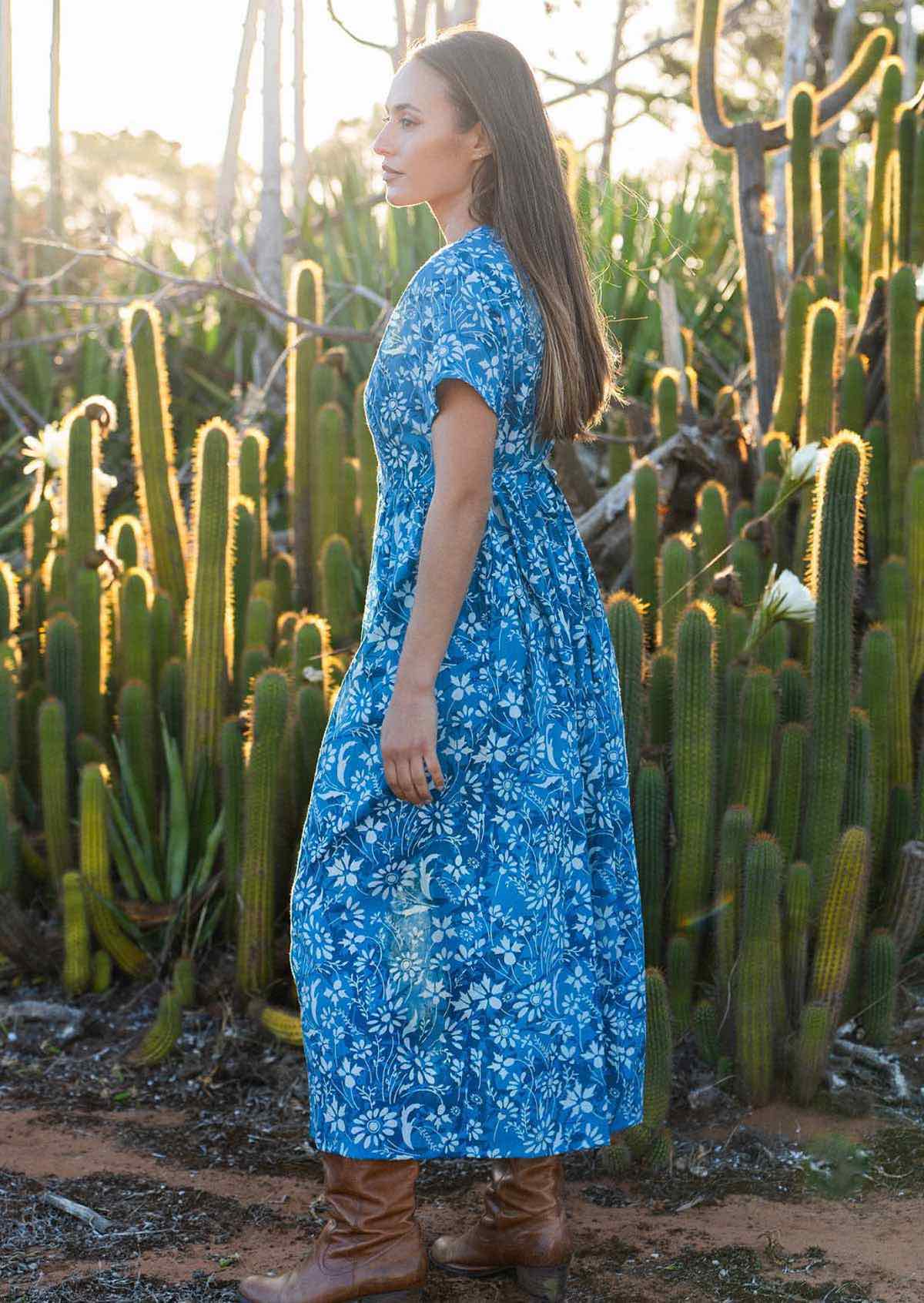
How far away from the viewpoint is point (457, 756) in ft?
7.61

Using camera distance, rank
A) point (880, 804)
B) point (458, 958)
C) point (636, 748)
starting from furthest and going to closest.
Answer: point (880, 804) → point (636, 748) → point (458, 958)

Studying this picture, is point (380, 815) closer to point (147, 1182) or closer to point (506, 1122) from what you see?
point (506, 1122)

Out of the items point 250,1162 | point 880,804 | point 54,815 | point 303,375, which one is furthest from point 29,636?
point 880,804

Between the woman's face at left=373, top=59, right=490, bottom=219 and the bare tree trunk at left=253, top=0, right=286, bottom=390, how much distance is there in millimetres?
4748

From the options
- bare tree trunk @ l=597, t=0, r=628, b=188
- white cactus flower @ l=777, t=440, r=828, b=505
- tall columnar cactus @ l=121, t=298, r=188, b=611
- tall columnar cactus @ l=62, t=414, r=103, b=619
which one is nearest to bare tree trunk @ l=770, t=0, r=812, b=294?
bare tree trunk @ l=597, t=0, r=628, b=188

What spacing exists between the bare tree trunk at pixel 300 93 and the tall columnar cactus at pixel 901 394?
286 inches

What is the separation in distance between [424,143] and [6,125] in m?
8.09

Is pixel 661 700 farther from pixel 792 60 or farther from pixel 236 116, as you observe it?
pixel 236 116

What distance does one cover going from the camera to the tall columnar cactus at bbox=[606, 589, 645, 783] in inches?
133

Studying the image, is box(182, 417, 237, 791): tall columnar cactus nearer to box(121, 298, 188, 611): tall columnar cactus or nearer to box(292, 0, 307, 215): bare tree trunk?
box(121, 298, 188, 611): tall columnar cactus

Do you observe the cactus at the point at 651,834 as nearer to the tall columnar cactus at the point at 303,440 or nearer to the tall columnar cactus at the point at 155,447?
the tall columnar cactus at the point at 303,440

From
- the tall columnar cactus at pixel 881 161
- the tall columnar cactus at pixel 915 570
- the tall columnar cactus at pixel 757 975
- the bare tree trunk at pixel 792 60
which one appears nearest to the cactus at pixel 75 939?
the tall columnar cactus at pixel 757 975

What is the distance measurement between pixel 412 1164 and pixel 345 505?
8.67 ft

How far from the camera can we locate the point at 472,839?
2332mm
